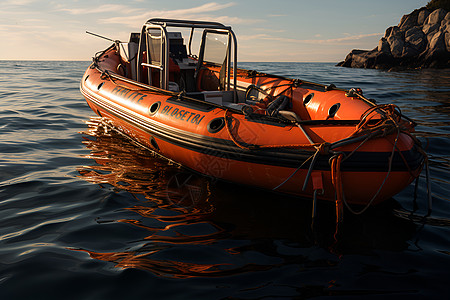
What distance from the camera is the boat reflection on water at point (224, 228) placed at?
3.05 m

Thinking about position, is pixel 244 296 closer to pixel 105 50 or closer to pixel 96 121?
pixel 96 121

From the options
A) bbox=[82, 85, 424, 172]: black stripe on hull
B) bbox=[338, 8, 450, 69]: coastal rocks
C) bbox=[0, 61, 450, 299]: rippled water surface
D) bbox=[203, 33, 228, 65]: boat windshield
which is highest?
bbox=[338, 8, 450, 69]: coastal rocks

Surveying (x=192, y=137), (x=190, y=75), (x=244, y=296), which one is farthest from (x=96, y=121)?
(x=244, y=296)

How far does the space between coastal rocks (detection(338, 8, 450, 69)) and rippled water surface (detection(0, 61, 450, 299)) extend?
120 feet

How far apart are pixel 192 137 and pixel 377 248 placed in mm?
2562

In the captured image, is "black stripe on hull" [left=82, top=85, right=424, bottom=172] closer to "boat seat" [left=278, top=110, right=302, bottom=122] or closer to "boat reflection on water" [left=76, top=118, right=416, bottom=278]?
"boat reflection on water" [left=76, top=118, right=416, bottom=278]

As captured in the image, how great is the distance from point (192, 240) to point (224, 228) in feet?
1.33

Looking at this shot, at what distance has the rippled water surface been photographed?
8.89ft

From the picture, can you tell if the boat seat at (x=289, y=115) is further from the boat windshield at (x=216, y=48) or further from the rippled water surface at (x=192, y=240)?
the rippled water surface at (x=192, y=240)

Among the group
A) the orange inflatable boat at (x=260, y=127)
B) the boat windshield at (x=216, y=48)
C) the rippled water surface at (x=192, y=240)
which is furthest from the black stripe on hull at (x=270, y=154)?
the boat windshield at (x=216, y=48)

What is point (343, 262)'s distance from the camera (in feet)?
9.96

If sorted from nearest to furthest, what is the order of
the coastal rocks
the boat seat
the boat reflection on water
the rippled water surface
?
the rippled water surface → the boat reflection on water → the boat seat → the coastal rocks

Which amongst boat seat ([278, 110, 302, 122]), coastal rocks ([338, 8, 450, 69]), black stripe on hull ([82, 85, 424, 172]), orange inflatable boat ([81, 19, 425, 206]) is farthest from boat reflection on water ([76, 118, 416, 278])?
coastal rocks ([338, 8, 450, 69])

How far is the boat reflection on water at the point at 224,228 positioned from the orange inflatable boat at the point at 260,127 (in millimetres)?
259
